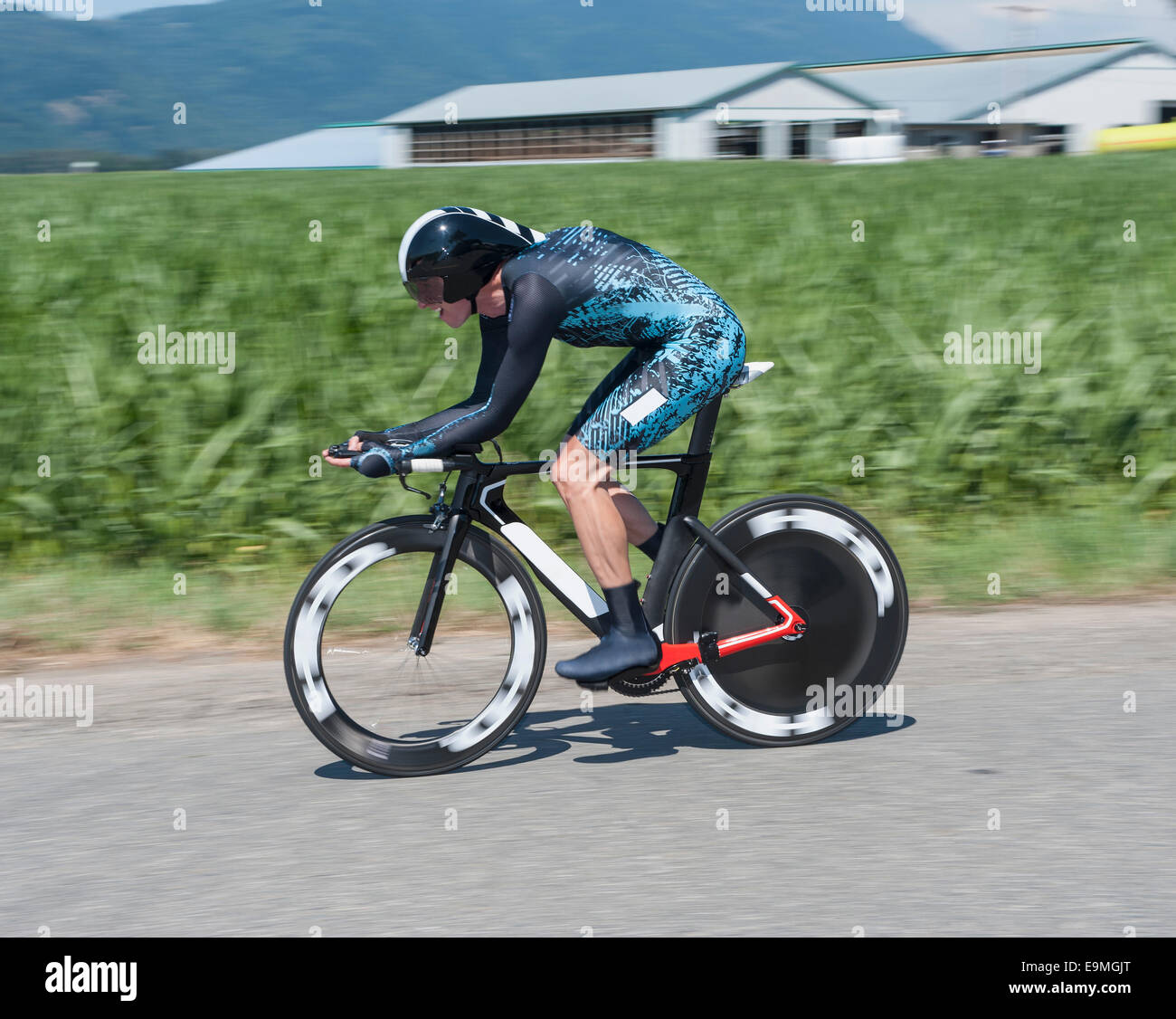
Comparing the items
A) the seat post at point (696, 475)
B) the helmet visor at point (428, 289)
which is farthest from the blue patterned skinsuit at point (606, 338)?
the helmet visor at point (428, 289)

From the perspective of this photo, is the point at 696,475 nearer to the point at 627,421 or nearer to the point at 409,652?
the point at 627,421

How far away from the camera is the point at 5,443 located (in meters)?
8.44

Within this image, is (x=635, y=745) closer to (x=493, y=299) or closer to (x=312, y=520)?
(x=493, y=299)

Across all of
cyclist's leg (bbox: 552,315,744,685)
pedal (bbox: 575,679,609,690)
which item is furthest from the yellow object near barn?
pedal (bbox: 575,679,609,690)

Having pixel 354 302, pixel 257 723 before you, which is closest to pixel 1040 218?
pixel 354 302

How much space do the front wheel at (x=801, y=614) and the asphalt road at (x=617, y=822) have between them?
5.0 inches

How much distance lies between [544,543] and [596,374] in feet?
14.8

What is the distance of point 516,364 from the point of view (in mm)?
4434

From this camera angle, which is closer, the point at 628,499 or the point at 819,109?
the point at 628,499

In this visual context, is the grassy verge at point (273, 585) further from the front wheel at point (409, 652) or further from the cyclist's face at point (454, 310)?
the cyclist's face at point (454, 310)

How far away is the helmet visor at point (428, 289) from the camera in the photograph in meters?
4.48

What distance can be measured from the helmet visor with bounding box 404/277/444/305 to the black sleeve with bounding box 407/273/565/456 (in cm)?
23

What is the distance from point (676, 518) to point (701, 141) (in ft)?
197

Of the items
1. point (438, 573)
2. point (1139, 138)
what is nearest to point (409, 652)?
point (438, 573)
